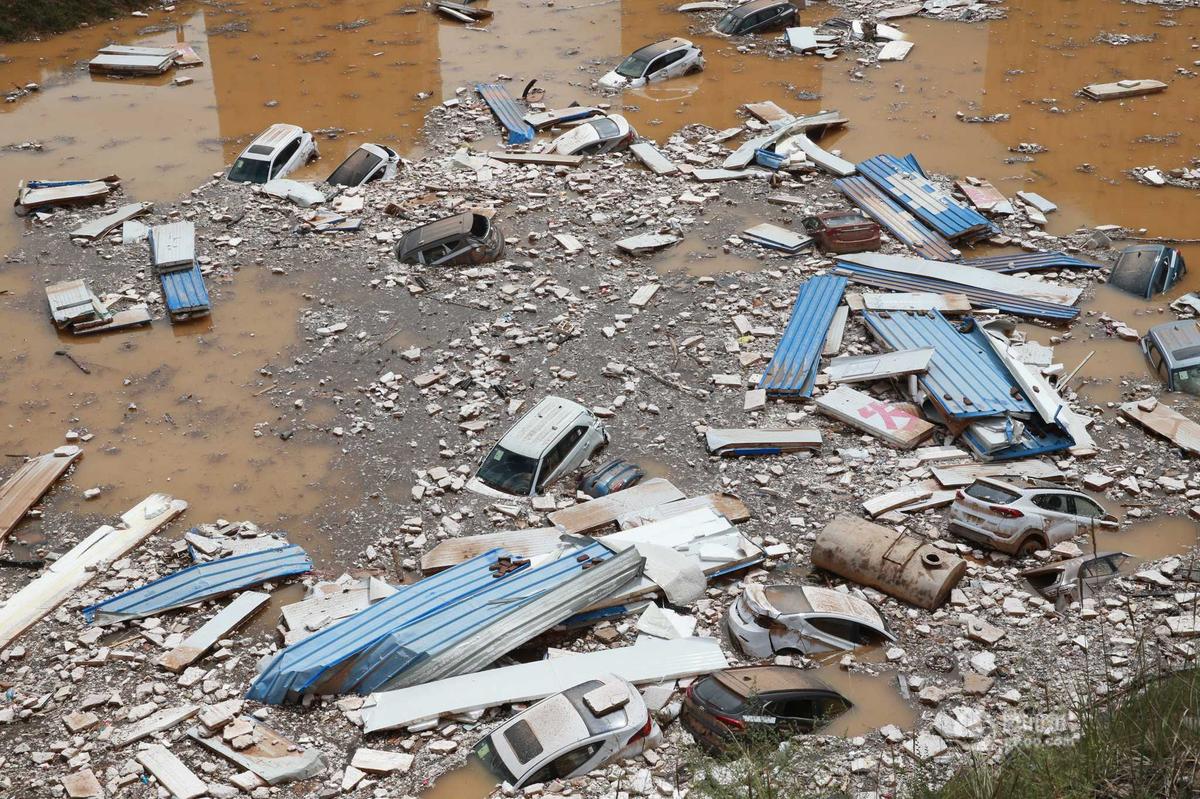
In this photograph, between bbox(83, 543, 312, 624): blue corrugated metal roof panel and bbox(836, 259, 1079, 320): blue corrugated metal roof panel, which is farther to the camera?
bbox(836, 259, 1079, 320): blue corrugated metal roof panel

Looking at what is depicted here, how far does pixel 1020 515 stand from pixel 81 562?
11.3 meters

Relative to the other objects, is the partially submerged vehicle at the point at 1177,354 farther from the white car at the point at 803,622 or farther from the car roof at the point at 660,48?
the car roof at the point at 660,48

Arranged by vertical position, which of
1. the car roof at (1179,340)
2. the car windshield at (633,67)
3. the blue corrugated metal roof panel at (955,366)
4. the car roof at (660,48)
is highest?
the car roof at (660,48)

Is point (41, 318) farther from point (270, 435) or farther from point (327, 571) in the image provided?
point (327, 571)

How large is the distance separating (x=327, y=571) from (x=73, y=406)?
6141 millimetres

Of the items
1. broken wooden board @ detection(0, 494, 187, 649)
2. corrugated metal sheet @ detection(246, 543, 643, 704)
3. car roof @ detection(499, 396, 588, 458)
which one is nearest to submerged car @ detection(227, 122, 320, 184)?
broken wooden board @ detection(0, 494, 187, 649)

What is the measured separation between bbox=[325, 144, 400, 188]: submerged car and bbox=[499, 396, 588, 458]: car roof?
380 inches

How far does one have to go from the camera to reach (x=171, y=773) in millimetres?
9945

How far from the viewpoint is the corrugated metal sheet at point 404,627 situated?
10875 mm

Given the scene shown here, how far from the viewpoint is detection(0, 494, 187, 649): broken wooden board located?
12102mm

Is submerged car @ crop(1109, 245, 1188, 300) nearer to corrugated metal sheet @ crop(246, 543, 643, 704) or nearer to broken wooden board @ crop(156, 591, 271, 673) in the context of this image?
corrugated metal sheet @ crop(246, 543, 643, 704)

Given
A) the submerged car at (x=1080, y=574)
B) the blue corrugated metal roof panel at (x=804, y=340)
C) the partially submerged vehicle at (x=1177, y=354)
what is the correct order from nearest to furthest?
the submerged car at (x=1080, y=574) → the partially submerged vehicle at (x=1177, y=354) → the blue corrugated metal roof panel at (x=804, y=340)

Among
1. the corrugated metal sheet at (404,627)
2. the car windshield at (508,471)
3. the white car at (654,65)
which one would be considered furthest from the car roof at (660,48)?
the corrugated metal sheet at (404,627)

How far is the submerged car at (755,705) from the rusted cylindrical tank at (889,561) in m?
1.86
